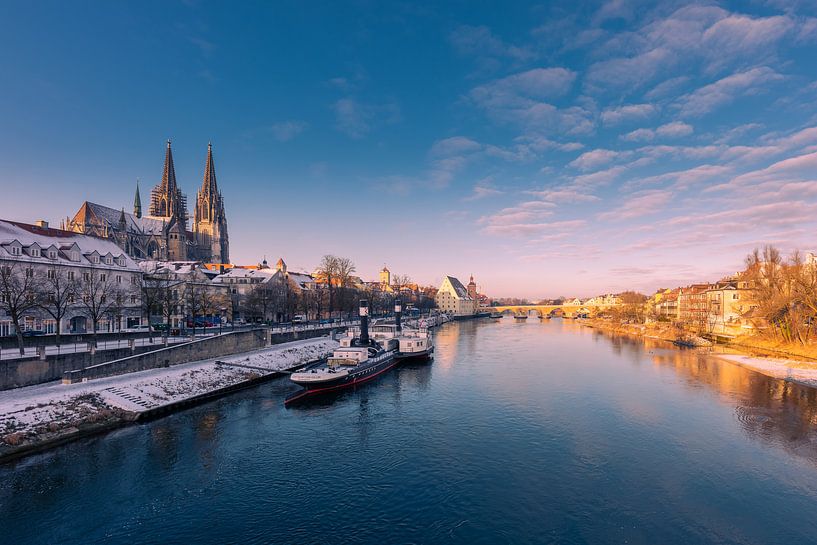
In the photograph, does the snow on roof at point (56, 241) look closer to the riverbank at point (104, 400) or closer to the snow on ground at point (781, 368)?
the riverbank at point (104, 400)

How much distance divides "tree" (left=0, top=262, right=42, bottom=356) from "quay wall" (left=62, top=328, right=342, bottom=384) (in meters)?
5.26

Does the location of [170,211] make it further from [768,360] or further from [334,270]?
[768,360]

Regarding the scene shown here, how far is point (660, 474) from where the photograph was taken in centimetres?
2214

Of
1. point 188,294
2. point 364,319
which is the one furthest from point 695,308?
point 188,294

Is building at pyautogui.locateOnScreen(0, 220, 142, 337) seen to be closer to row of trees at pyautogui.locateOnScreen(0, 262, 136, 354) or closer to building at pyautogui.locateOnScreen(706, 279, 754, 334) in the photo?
row of trees at pyautogui.locateOnScreen(0, 262, 136, 354)

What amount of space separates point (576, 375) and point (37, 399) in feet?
166

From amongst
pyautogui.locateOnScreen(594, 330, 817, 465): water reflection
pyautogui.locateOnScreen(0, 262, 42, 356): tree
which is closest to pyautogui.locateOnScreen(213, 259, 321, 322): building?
pyautogui.locateOnScreen(0, 262, 42, 356): tree

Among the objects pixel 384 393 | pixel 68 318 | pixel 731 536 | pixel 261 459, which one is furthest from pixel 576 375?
pixel 68 318

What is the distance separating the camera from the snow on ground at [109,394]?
25141 mm

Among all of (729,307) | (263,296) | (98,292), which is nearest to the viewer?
(98,292)

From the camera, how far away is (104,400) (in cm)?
2978

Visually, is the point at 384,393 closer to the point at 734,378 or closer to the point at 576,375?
the point at 576,375

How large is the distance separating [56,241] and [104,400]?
34.6m

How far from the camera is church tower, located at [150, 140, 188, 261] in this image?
136 meters
